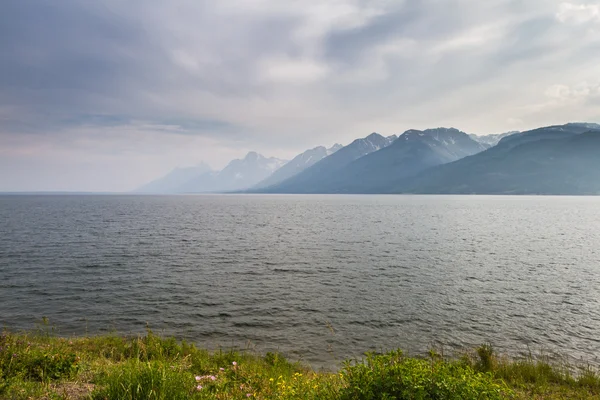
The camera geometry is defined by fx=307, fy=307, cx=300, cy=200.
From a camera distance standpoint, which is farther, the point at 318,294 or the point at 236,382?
the point at 318,294

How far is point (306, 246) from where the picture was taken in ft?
186

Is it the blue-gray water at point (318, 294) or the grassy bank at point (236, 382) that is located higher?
the grassy bank at point (236, 382)

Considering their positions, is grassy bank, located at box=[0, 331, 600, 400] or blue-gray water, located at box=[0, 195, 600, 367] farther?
blue-gray water, located at box=[0, 195, 600, 367]

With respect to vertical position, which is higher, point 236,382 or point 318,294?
point 236,382

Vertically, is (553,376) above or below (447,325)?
above

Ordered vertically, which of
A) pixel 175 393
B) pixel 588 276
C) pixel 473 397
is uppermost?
pixel 473 397

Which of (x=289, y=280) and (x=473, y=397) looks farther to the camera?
(x=289, y=280)

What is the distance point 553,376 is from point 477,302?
14.5 meters

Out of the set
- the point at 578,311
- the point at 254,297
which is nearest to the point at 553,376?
the point at 578,311

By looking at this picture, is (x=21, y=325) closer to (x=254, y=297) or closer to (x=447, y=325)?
(x=254, y=297)

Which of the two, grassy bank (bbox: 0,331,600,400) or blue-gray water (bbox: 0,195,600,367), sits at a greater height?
grassy bank (bbox: 0,331,600,400)

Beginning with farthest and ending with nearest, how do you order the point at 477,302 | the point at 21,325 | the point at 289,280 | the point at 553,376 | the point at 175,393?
the point at 289,280, the point at 477,302, the point at 21,325, the point at 553,376, the point at 175,393

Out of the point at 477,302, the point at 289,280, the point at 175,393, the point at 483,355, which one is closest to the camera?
the point at 175,393

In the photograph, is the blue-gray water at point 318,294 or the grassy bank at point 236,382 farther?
the blue-gray water at point 318,294
